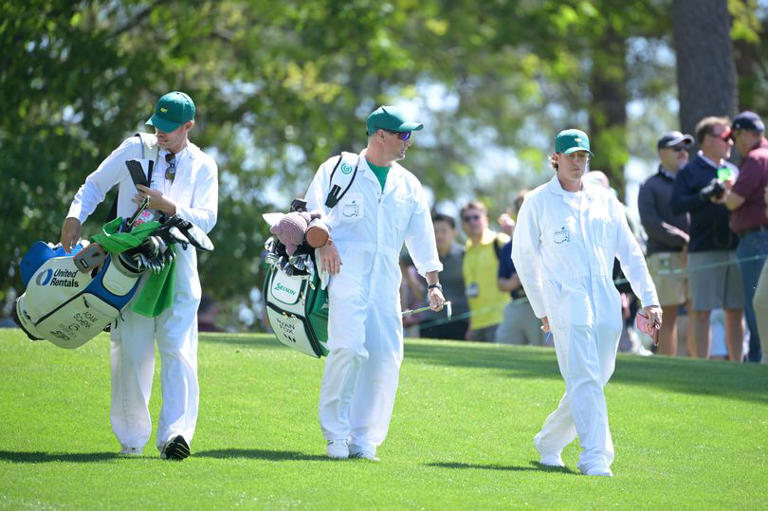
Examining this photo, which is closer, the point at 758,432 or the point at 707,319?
the point at 758,432

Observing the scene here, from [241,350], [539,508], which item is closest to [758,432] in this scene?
[539,508]

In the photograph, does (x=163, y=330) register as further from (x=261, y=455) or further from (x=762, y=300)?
(x=762, y=300)

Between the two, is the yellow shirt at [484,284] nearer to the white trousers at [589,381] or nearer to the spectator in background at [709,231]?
the spectator in background at [709,231]

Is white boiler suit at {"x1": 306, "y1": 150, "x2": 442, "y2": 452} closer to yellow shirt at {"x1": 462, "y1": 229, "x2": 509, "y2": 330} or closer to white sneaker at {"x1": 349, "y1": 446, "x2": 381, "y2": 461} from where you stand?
white sneaker at {"x1": 349, "y1": 446, "x2": 381, "y2": 461}

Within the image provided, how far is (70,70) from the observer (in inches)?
910

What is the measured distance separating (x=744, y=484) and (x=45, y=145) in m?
15.3

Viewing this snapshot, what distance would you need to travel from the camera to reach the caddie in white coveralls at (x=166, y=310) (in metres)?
8.84

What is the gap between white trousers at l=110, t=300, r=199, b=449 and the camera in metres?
8.84

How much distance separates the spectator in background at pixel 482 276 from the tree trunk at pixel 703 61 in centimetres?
449

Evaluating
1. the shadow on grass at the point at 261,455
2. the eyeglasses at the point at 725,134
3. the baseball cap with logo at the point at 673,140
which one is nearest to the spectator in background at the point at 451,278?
the baseball cap with logo at the point at 673,140

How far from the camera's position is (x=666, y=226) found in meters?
15.2

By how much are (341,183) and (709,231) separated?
6.60 metres

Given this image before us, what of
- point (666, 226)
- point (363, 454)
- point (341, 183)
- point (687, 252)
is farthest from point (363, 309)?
point (666, 226)

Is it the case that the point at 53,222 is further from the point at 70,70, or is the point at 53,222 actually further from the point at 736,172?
the point at 736,172
